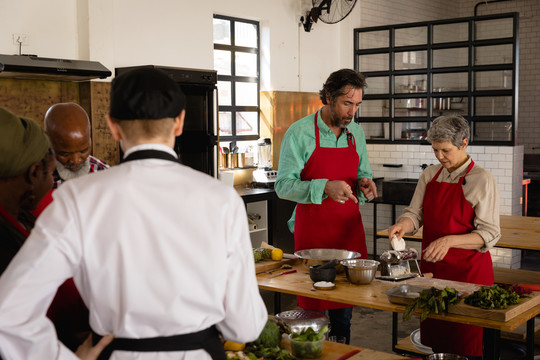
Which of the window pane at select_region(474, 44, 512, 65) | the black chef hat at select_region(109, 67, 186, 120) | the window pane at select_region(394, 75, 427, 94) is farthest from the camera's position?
the window pane at select_region(394, 75, 427, 94)

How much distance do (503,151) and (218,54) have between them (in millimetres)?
3759

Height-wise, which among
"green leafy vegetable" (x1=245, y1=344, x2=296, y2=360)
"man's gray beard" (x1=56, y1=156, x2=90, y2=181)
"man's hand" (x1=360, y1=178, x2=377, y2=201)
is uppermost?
"man's gray beard" (x1=56, y1=156, x2=90, y2=181)

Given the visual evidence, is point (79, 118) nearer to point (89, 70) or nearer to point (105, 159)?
point (89, 70)

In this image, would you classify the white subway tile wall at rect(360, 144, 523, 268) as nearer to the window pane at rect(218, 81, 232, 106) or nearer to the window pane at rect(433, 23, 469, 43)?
the window pane at rect(433, 23, 469, 43)

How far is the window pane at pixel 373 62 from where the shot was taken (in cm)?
855

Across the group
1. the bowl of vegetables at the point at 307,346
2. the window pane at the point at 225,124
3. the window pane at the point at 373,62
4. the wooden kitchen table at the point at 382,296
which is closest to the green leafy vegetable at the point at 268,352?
the bowl of vegetables at the point at 307,346

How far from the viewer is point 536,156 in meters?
11.4

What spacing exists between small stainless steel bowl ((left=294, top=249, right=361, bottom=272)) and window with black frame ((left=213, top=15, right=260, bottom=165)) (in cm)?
423

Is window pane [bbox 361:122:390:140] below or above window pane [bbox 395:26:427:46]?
below

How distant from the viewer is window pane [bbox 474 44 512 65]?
7512 millimetres

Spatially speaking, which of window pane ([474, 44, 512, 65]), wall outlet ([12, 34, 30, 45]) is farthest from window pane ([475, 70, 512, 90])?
wall outlet ([12, 34, 30, 45])

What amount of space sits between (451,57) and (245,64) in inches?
105

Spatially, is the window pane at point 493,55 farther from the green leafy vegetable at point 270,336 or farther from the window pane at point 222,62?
the green leafy vegetable at point 270,336

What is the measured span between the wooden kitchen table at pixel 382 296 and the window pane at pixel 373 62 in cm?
545
